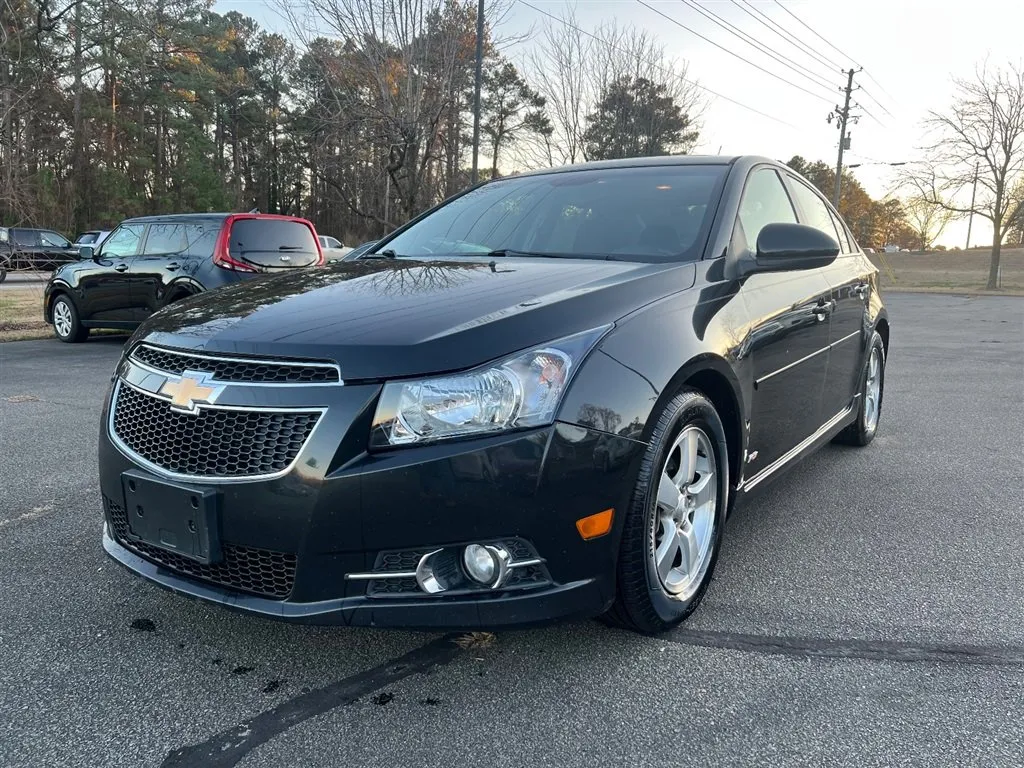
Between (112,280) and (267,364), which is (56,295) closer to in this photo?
(112,280)

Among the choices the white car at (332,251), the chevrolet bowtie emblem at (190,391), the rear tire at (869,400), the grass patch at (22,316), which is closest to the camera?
the chevrolet bowtie emblem at (190,391)

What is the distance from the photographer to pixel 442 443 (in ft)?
6.25

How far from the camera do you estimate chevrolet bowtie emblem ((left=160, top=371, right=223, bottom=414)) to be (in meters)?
→ 2.06

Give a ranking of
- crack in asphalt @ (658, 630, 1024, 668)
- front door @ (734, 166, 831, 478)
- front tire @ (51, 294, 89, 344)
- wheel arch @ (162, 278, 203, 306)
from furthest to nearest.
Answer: front tire @ (51, 294, 89, 344), wheel arch @ (162, 278, 203, 306), front door @ (734, 166, 831, 478), crack in asphalt @ (658, 630, 1024, 668)

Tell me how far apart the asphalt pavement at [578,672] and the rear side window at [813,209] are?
1630 mm

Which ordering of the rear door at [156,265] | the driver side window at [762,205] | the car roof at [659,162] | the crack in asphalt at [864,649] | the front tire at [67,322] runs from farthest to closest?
the front tire at [67,322]
the rear door at [156,265]
the car roof at [659,162]
the driver side window at [762,205]
the crack in asphalt at [864,649]

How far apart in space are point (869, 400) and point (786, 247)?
2.32 metres

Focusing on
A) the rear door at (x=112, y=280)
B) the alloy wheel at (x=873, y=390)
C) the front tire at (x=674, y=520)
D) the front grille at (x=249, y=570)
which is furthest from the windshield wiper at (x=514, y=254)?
the rear door at (x=112, y=280)

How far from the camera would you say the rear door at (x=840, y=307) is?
151 inches

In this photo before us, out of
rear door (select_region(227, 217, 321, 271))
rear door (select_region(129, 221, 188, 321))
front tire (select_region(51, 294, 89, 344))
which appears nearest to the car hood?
rear door (select_region(227, 217, 321, 271))

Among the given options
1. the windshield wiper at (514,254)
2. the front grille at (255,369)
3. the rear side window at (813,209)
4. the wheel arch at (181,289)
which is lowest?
the wheel arch at (181,289)

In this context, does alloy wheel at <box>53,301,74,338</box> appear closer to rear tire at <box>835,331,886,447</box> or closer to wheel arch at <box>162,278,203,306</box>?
wheel arch at <box>162,278,203,306</box>

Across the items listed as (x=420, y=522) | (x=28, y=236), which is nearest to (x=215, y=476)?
(x=420, y=522)

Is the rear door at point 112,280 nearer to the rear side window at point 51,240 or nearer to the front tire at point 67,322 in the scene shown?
the front tire at point 67,322
